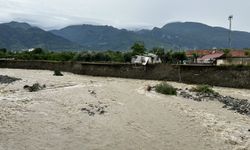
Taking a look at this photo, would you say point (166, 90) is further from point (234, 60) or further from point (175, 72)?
point (234, 60)

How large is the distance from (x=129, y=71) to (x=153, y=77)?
18.2 ft

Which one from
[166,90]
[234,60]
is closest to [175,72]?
[166,90]

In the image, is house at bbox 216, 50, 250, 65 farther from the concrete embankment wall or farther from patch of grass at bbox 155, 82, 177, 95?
patch of grass at bbox 155, 82, 177, 95

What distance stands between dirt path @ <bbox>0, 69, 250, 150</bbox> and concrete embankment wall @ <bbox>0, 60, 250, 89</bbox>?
1801 cm

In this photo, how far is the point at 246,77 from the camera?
50.2 m

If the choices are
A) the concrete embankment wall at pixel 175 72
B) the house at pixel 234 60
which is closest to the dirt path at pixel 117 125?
the concrete embankment wall at pixel 175 72

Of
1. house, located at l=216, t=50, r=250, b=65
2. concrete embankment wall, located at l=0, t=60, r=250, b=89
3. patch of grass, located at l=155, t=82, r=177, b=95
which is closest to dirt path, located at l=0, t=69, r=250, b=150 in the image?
patch of grass, located at l=155, t=82, r=177, b=95

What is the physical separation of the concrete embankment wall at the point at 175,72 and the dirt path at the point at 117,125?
1801 centimetres

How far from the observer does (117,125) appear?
22578mm

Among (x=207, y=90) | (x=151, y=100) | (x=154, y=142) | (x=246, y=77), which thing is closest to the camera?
(x=154, y=142)

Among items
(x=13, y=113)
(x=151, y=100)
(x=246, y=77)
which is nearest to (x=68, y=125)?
(x=13, y=113)

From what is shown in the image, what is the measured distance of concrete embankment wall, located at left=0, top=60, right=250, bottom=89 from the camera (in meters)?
51.2

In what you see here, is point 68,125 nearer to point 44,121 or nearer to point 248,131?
point 44,121

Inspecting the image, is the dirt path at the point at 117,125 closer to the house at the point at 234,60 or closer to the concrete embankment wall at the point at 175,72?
the concrete embankment wall at the point at 175,72
